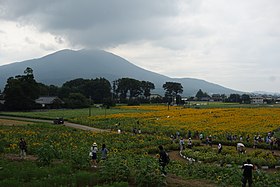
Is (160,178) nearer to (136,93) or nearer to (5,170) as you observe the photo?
(5,170)

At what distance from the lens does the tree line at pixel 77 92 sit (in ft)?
237

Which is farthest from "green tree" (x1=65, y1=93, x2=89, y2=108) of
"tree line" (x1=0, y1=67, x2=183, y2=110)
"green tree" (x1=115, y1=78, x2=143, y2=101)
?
"green tree" (x1=115, y1=78, x2=143, y2=101)

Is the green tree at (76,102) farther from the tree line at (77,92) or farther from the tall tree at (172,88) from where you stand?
the tall tree at (172,88)

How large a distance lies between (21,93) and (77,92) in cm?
3239

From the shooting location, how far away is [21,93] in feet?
234

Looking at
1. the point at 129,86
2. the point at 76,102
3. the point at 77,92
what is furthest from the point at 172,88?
the point at 76,102

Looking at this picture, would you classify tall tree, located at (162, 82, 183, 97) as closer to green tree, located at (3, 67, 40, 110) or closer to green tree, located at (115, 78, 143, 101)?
green tree, located at (115, 78, 143, 101)

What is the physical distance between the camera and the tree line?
2849 inches

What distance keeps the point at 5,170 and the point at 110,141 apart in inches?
597

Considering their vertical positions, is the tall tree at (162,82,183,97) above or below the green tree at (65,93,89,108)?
above

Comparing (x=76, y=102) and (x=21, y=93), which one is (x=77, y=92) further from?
(x=21, y=93)

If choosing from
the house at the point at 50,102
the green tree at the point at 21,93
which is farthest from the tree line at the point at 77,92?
the house at the point at 50,102

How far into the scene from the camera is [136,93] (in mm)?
122312

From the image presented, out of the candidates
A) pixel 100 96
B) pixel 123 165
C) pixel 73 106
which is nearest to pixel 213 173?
pixel 123 165
